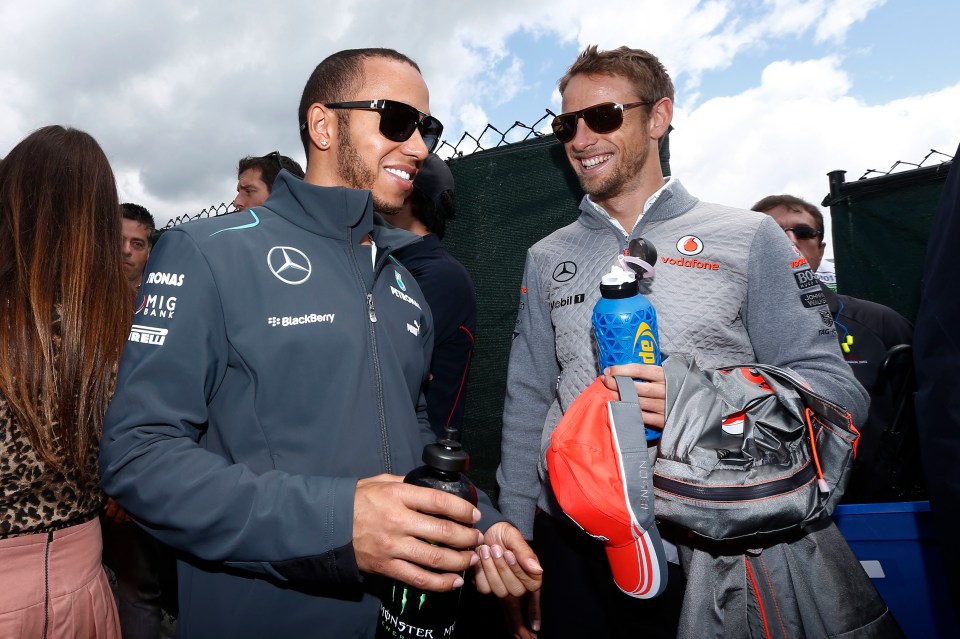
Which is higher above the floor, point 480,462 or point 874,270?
point 874,270

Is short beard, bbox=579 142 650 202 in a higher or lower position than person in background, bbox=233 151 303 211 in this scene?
lower

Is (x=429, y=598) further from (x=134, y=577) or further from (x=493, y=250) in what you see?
(x=134, y=577)

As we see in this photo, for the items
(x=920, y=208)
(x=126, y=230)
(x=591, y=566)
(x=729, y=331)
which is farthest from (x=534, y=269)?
(x=126, y=230)

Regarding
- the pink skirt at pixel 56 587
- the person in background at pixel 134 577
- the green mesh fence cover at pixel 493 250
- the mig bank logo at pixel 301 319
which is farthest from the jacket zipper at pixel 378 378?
the person in background at pixel 134 577

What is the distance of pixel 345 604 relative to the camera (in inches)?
57.8

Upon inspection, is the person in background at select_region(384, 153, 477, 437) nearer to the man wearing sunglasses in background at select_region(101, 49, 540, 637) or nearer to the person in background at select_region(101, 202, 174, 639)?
the man wearing sunglasses in background at select_region(101, 49, 540, 637)

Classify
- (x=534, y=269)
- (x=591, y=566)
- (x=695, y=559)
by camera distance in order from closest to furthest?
(x=695, y=559) → (x=591, y=566) → (x=534, y=269)

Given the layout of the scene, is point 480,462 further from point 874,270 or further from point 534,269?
point 874,270

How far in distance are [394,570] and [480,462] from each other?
98.6 inches

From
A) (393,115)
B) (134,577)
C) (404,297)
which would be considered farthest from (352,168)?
(134,577)

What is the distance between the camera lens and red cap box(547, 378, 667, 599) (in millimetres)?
1391

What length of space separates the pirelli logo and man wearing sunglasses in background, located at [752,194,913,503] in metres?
1.04

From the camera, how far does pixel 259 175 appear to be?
438 cm

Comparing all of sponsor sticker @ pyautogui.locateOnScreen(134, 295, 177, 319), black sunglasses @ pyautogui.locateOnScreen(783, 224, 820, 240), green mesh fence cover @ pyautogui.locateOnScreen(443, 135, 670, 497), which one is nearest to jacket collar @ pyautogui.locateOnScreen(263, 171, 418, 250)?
sponsor sticker @ pyautogui.locateOnScreen(134, 295, 177, 319)
